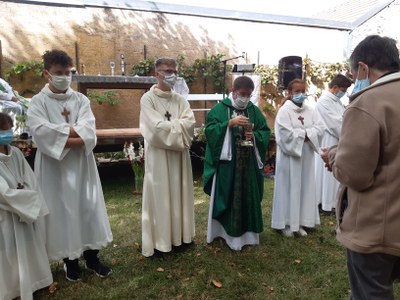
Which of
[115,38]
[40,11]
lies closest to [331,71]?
[115,38]

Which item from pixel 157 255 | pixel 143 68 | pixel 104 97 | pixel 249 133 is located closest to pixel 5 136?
pixel 157 255

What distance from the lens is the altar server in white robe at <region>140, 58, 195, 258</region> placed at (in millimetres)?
3654

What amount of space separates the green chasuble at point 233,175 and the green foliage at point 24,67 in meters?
6.38

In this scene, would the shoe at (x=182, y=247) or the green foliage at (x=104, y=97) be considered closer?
the shoe at (x=182, y=247)

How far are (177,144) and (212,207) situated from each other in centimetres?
105

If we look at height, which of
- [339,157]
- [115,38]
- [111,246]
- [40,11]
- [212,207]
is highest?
[40,11]

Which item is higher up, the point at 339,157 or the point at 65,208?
the point at 339,157

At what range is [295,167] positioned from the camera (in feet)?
15.1

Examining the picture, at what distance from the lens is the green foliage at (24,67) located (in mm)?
8413

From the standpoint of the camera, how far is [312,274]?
3543 millimetres

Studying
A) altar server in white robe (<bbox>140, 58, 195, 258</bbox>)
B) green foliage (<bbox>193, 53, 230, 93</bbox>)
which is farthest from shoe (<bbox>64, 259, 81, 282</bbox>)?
green foliage (<bbox>193, 53, 230, 93</bbox>)

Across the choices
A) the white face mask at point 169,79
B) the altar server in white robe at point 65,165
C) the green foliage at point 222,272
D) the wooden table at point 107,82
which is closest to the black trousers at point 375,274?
the green foliage at point 222,272

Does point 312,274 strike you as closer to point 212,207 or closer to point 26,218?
point 212,207

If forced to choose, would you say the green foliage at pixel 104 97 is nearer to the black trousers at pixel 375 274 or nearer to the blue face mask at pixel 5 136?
the blue face mask at pixel 5 136
